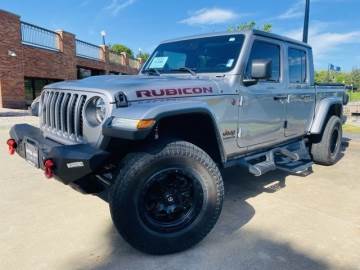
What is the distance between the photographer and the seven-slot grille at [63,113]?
290 centimetres

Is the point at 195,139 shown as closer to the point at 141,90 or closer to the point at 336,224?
the point at 141,90

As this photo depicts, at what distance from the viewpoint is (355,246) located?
116 inches

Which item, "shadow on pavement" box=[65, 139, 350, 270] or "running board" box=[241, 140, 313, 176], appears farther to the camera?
"running board" box=[241, 140, 313, 176]

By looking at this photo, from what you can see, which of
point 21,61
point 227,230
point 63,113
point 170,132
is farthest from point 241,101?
point 21,61

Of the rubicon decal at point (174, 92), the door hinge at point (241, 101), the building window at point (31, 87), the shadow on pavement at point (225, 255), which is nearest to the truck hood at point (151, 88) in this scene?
the rubicon decal at point (174, 92)

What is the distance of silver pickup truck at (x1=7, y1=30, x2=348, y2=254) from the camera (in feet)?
8.50

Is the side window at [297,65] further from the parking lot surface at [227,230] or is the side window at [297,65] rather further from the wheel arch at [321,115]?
the parking lot surface at [227,230]

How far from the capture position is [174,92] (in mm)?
3014

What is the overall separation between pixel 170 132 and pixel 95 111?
0.73 meters

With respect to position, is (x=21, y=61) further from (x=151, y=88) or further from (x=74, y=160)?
(x=74, y=160)

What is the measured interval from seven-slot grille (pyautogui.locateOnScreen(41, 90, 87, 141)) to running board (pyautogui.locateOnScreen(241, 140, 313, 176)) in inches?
74.3

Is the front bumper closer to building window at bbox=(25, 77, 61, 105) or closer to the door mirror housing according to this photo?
the door mirror housing

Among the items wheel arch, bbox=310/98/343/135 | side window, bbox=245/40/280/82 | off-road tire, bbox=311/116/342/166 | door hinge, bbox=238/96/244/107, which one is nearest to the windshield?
side window, bbox=245/40/280/82

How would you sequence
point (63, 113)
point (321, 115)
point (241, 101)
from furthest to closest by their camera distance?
point (321, 115), point (241, 101), point (63, 113)
